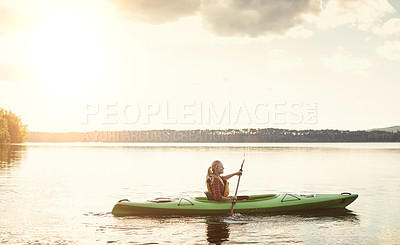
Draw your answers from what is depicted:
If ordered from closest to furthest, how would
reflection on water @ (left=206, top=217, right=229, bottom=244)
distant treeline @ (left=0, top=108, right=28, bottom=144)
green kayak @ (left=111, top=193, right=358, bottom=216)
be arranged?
reflection on water @ (left=206, top=217, right=229, bottom=244)
green kayak @ (left=111, top=193, right=358, bottom=216)
distant treeline @ (left=0, top=108, right=28, bottom=144)

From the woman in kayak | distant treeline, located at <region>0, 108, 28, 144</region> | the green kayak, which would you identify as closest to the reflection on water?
the green kayak

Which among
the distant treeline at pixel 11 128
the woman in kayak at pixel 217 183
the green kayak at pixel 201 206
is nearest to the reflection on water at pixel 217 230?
the green kayak at pixel 201 206

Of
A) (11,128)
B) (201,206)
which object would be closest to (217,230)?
(201,206)

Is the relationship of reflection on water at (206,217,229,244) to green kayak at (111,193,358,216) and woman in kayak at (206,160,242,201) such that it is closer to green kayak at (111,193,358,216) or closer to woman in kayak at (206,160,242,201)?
green kayak at (111,193,358,216)

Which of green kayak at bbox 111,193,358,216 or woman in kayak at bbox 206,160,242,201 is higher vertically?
woman in kayak at bbox 206,160,242,201

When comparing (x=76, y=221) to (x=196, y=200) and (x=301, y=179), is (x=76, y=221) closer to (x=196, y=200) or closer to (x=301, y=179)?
(x=196, y=200)

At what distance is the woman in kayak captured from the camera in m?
15.2

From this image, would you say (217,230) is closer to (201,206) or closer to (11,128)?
(201,206)

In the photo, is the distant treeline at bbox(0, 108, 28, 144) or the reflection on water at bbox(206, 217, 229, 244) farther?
the distant treeline at bbox(0, 108, 28, 144)

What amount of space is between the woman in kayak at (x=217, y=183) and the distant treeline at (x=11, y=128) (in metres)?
85.3

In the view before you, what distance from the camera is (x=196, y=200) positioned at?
1598 centimetres

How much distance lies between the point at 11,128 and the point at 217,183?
91682 millimetres

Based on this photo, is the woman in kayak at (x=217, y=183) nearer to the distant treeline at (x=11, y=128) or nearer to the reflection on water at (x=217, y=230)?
the reflection on water at (x=217, y=230)

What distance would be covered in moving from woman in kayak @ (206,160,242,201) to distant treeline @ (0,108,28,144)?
280ft
